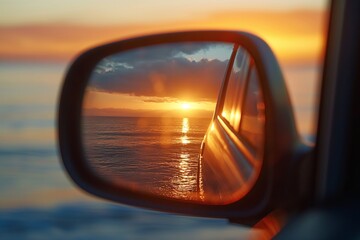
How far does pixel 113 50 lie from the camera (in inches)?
114

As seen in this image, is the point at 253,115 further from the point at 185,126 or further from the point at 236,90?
the point at 236,90

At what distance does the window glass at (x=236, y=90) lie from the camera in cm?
323

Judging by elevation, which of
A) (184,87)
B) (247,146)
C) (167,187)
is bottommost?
(167,187)

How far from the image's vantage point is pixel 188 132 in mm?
3393

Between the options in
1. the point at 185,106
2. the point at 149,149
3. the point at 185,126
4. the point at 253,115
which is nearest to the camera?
the point at 253,115

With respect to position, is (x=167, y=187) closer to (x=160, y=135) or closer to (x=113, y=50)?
(x=160, y=135)

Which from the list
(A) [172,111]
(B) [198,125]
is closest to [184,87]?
(A) [172,111]

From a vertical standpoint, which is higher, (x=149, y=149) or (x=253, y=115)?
(x=253, y=115)

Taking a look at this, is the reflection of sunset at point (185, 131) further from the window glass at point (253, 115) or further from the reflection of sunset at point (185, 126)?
the window glass at point (253, 115)

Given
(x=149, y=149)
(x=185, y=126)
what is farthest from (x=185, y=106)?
(x=149, y=149)

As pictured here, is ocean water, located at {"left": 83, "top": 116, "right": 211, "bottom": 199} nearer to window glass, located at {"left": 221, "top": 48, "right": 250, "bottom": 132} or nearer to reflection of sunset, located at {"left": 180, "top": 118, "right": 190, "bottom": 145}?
reflection of sunset, located at {"left": 180, "top": 118, "right": 190, "bottom": 145}

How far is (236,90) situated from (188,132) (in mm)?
301

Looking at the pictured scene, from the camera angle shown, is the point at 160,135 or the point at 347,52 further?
the point at 160,135

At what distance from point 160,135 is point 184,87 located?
487 mm
